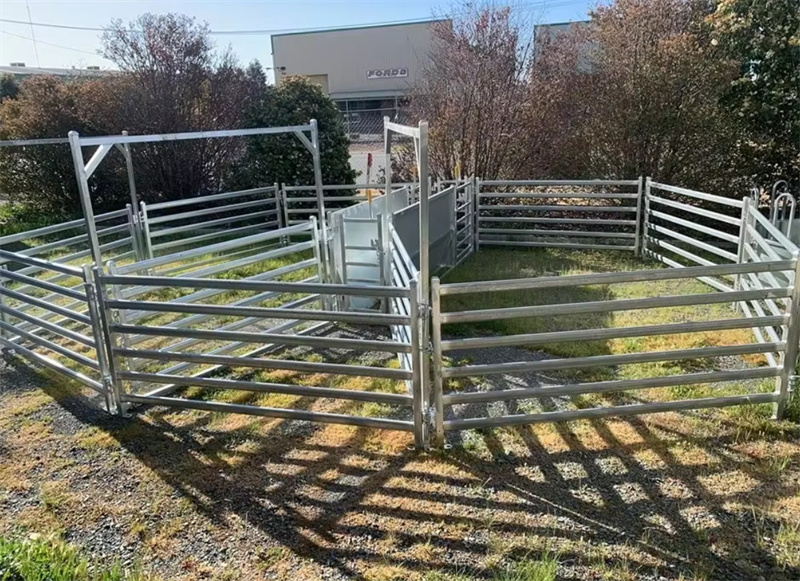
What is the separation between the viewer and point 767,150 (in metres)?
9.33

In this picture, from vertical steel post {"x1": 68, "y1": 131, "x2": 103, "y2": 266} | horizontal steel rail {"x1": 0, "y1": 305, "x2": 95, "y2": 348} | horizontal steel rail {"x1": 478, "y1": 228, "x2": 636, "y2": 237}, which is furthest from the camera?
horizontal steel rail {"x1": 478, "y1": 228, "x2": 636, "y2": 237}

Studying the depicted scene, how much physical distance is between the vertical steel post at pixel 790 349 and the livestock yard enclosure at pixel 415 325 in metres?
0.01

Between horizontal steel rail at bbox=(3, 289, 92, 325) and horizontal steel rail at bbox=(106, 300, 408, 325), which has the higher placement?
horizontal steel rail at bbox=(106, 300, 408, 325)

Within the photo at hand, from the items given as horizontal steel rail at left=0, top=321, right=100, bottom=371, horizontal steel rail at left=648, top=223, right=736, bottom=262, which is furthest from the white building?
horizontal steel rail at left=0, top=321, right=100, bottom=371

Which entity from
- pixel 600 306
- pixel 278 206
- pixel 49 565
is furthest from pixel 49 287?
pixel 278 206

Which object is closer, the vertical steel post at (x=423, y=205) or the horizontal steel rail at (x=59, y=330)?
the vertical steel post at (x=423, y=205)

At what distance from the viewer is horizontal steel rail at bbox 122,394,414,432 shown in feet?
11.5

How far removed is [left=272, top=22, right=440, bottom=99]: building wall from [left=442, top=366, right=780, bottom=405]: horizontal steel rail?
2486cm

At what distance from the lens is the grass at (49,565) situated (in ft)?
8.03

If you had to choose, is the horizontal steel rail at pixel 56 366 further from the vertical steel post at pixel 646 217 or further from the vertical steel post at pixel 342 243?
the vertical steel post at pixel 646 217

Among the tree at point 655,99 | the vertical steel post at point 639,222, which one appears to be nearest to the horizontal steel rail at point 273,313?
the vertical steel post at point 639,222

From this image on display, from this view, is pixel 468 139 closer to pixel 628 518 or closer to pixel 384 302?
pixel 384 302

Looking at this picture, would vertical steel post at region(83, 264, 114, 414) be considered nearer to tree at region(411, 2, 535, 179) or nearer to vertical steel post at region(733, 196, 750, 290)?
vertical steel post at region(733, 196, 750, 290)

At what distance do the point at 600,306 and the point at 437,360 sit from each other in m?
0.96
